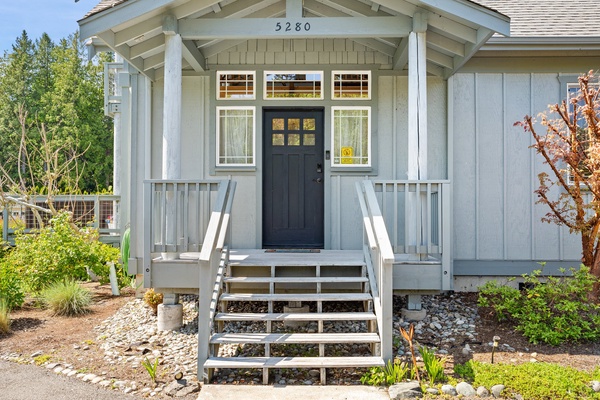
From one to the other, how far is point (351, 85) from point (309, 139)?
35.9 inches

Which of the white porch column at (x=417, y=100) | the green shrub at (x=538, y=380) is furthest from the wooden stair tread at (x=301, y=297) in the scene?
the white porch column at (x=417, y=100)

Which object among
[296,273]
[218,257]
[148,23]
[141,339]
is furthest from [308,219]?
[148,23]

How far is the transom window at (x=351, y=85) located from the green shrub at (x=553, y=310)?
9.57ft

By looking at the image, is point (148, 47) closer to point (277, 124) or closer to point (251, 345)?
point (277, 124)

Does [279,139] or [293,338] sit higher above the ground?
[279,139]

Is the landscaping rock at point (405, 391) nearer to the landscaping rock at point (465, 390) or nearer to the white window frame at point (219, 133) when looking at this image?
the landscaping rock at point (465, 390)

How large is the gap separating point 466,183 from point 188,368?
4.20 meters

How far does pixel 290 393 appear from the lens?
Result: 3637 mm

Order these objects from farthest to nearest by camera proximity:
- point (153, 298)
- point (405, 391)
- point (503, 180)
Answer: point (503, 180)
point (153, 298)
point (405, 391)

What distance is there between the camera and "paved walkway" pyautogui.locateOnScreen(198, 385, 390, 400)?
355 centimetres

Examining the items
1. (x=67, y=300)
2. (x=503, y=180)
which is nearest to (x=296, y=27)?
(x=503, y=180)

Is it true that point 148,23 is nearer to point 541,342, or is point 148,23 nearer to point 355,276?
point 355,276

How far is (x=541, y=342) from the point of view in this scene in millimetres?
4652

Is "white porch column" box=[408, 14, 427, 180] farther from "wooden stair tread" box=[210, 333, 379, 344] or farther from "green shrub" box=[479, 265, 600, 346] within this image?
"wooden stair tread" box=[210, 333, 379, 344]
